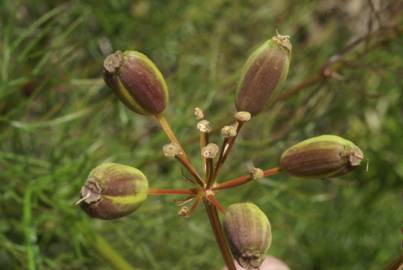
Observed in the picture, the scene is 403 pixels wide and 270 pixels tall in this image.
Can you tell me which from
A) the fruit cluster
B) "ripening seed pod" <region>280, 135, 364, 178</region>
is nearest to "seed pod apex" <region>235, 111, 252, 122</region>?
the fruit cluster

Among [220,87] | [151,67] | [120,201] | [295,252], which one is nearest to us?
[120,201]

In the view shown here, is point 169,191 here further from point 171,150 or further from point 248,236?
point 248,236

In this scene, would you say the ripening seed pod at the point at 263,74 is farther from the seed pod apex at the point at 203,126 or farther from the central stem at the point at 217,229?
the central stem at the point at 217,229

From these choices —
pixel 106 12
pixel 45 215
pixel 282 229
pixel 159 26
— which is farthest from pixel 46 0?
pixel 282 229

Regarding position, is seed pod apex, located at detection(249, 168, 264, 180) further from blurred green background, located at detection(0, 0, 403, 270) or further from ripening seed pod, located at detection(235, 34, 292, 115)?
blurred green background, located at detection(0, 0, 403, 270)

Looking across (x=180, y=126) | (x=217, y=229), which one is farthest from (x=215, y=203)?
(x=180, y=126)

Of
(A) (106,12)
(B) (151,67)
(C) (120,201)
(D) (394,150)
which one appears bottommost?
(C) (120,201)

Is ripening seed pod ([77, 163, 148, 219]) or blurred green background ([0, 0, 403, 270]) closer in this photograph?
ripening seed pod ([77, 163, 148, 219])

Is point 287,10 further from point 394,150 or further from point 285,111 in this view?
point 394,150
